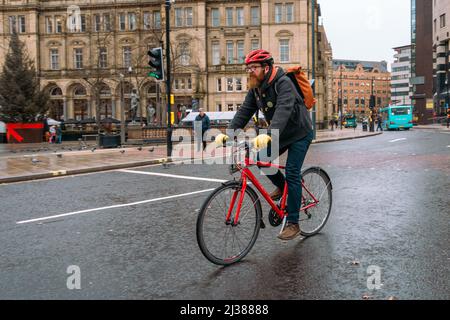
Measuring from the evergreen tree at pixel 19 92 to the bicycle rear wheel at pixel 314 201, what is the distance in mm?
31584

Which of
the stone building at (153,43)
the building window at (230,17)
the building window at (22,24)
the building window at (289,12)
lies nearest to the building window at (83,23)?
the stone building at (153,43)

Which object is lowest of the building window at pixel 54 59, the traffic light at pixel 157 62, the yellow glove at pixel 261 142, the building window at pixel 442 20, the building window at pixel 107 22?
the yellow glove at pixel 261 142

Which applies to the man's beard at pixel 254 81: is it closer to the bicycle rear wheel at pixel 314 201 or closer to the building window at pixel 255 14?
the bicycle rear wheel at pixel 314 201

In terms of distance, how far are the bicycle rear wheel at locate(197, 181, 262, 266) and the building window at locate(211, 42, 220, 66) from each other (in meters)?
63.4

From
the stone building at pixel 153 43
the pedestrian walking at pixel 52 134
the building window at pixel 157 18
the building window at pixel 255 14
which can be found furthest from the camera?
the building window at pixel 157 18

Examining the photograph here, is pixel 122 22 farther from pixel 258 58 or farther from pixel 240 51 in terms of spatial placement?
pixel 258 58

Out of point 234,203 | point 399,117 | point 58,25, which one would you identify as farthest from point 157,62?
point 58,25

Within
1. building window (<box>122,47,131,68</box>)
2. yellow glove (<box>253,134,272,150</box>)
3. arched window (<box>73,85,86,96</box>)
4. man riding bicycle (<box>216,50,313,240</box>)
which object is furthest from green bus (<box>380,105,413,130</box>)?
yellow glove (<box>253,134,272,150</box>)

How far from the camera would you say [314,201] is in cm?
558

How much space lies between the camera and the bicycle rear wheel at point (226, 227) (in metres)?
4.20

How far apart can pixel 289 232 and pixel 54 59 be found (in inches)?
2756

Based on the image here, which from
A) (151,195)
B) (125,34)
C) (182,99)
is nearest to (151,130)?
(151,195)

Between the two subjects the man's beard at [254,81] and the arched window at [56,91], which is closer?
the man's beard at [254,81]
